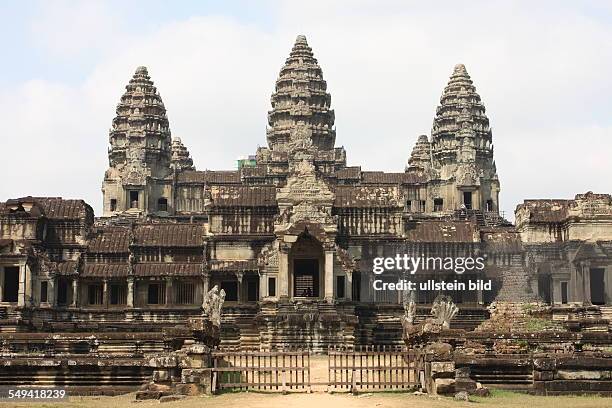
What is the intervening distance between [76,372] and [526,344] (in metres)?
18.4

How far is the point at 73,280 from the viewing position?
198 ft

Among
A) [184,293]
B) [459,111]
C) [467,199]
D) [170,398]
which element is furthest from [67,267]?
[459,111]

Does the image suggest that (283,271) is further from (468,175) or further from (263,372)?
(468,175)

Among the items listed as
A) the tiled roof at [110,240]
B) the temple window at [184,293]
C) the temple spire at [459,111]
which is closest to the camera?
the temple window at [184,293]

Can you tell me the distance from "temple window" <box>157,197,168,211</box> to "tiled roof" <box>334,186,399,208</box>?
30514mm

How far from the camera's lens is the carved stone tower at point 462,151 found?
290 ft

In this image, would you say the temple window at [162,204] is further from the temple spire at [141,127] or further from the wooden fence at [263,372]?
the wooden fence at [263,372]

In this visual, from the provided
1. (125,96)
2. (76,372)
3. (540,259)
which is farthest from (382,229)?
(125,96)

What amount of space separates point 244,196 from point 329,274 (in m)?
8.08

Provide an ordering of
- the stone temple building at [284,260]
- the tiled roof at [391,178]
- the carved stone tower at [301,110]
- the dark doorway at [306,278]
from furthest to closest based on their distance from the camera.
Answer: the carved stone tower at [301,110], the tiled roof at [391,178], the dark doorway at [306,278], the stone temple building at [284,260]

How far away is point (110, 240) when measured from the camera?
205 ft

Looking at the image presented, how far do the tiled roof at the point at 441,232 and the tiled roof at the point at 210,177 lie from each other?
2684 cm

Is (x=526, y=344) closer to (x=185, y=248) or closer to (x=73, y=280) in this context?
(x=185, y=248)

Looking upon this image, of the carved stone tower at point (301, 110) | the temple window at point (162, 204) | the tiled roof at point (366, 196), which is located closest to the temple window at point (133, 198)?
the temple window at point (162, 204)
